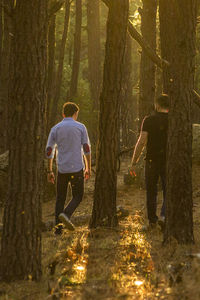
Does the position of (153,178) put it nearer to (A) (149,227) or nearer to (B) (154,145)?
(B) (154,145)

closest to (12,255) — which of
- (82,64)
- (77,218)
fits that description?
(77,218)

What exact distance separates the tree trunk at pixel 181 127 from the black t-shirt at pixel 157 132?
129 centimetres

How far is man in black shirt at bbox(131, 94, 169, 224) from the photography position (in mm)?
8633

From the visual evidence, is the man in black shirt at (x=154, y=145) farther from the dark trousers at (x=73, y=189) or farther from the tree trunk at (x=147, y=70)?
the tree trunk at (x=147, y=70)

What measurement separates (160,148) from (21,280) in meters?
3.77

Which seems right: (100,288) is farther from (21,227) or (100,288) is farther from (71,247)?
(71,247)

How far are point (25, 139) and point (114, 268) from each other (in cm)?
181

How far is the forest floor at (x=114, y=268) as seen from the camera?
4.93m

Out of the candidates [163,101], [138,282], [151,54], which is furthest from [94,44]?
[138,282]

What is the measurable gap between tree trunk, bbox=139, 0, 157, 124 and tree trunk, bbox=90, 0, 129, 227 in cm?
593

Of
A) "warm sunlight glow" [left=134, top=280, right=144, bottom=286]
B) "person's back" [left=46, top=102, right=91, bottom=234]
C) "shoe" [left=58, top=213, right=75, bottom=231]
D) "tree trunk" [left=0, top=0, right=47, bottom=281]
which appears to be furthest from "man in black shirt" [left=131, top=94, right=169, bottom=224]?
"warm sunlight glow" [left=134, top=280, right=144, bottom=286]

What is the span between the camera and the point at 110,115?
8828mm

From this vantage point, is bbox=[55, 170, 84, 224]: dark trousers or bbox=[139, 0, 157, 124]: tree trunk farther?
bbox=[139, 0, 157, 124]: tree trunk

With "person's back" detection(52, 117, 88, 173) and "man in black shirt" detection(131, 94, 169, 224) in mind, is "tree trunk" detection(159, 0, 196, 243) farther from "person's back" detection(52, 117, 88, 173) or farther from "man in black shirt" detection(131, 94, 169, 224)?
"person's back" detection(52, 117, 88, 173)
